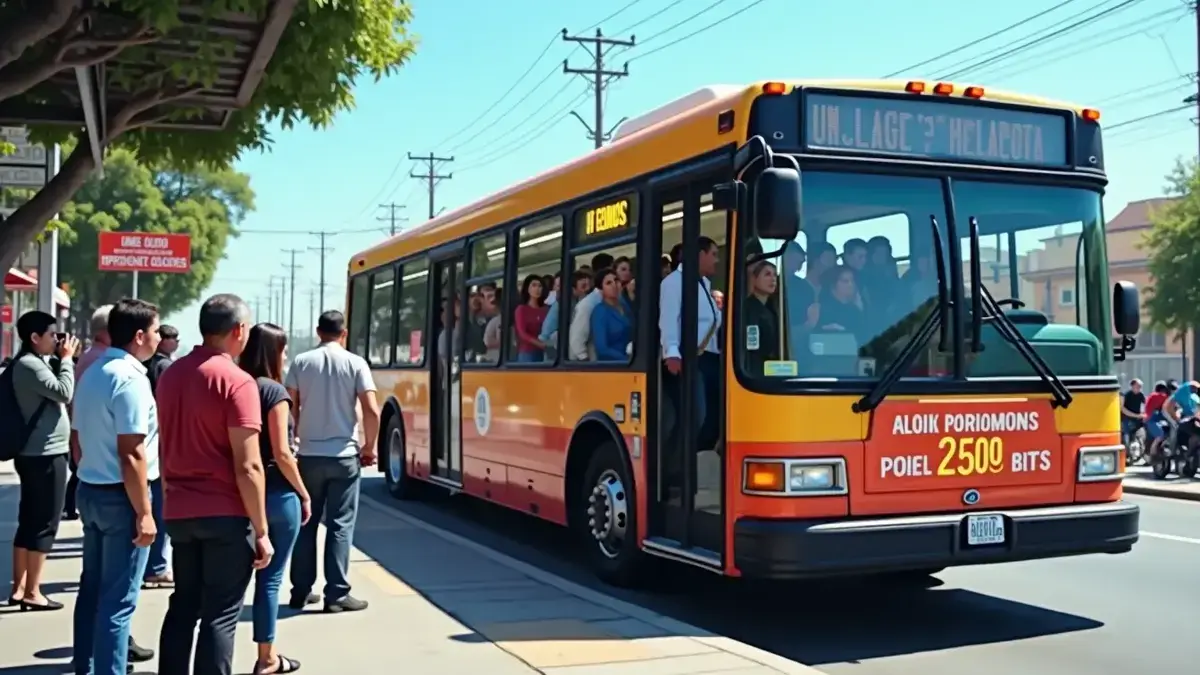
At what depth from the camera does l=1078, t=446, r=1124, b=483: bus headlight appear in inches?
316

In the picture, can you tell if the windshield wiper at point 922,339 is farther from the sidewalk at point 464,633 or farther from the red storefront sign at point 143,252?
the red storefront sign at point 143,252

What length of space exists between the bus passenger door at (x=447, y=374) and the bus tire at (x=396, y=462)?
1.40 m

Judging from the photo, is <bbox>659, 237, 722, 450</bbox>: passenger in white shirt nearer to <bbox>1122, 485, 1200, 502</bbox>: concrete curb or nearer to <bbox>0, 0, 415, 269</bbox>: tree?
<bbox>0, 0, 415, 269</bbox>: tree

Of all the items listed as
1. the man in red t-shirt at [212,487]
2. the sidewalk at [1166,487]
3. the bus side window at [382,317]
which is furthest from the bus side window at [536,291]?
the sidewalk at [1166,487]

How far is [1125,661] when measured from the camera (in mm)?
7293

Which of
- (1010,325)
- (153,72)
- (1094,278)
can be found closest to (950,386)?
(1010,325)

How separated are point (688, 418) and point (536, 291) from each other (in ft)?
9.98

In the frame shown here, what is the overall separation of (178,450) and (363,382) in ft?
8.85

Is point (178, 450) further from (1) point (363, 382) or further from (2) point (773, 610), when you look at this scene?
(2) point (773, 610)

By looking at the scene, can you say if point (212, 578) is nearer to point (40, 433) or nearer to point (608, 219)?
point (40, 433)

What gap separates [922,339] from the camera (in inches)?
297

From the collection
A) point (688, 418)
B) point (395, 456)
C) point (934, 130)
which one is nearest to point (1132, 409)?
point (395, 456)

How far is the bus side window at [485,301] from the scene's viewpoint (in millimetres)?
11914

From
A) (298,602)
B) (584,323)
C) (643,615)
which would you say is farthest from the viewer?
(584,323)
